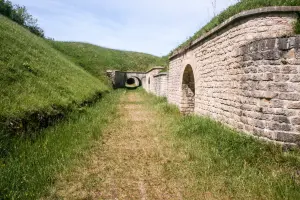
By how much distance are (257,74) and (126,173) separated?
309 cm

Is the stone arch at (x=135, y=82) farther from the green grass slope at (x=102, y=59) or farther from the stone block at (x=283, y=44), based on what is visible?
the stone block at (x=283, y=44)

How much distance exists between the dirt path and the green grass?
241 millimetres

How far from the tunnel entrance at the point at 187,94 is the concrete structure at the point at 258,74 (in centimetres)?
304

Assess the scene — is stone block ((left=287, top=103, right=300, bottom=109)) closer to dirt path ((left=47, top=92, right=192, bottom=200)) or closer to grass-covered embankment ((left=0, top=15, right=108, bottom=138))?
dirt path ((left=47, top=92, right=192, bottom=200))

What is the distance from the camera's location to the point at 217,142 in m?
5.63

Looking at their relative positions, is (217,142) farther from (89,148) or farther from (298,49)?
(89,148)

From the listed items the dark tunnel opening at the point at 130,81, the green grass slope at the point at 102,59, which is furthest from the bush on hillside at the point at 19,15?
the dark tunnel opening at the point at 130,81

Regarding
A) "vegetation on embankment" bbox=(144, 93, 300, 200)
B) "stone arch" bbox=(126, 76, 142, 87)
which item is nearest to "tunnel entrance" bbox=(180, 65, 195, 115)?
"vegetation on embankment" bbox=(144, 93, 300, 200)

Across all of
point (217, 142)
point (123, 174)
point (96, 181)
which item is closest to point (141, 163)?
point (123, 174)

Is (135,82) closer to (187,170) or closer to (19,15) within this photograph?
(19,15)

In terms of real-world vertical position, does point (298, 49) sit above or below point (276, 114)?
above

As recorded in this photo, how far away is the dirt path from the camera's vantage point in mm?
3740

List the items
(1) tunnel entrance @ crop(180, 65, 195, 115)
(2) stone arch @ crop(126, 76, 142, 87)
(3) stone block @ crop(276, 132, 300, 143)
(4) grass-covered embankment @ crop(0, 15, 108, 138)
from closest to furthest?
(3) stone block @ crop(276, 132, 300, 143)
(4) grass-covered embankment @ crop(0, 15, 108, 138)
(1) tunnel entrance @ crop(180, 65, 195, 115)
(2) stone arch @ crop(126, 76, 142, 87)

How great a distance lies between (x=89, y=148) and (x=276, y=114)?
377 cm
